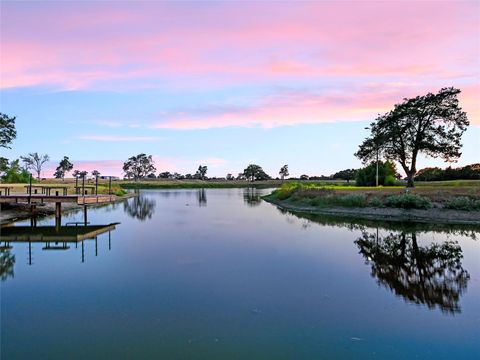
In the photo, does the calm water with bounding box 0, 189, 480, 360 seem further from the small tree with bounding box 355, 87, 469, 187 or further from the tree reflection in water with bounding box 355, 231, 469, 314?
the small tree with bounding box 355, 87, 469, 187

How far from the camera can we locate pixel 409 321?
745 cm

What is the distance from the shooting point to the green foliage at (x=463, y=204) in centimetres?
2591

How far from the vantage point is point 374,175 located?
2088 inches

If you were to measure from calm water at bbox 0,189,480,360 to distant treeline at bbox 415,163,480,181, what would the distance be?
50.8m

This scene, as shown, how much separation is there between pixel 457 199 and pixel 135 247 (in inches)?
925

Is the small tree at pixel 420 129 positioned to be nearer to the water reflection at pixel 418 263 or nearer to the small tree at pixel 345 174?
the water reflection at pixel 418 263

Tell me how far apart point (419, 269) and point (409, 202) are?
690 inches

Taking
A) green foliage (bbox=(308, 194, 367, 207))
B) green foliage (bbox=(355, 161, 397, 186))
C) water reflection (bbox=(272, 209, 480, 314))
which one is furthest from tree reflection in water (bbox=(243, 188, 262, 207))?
water reflection (bbox=(272, 209, 480, 314))

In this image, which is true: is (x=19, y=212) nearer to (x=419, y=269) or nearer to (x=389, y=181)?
(x=419, y=269)

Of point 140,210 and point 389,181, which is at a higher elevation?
point 389,181

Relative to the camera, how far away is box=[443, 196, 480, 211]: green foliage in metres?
25.9

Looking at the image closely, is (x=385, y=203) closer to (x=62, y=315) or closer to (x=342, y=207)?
(x=342, y=207)

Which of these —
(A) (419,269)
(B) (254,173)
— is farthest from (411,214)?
(B) (254,173)

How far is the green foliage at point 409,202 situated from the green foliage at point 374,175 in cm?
2434
